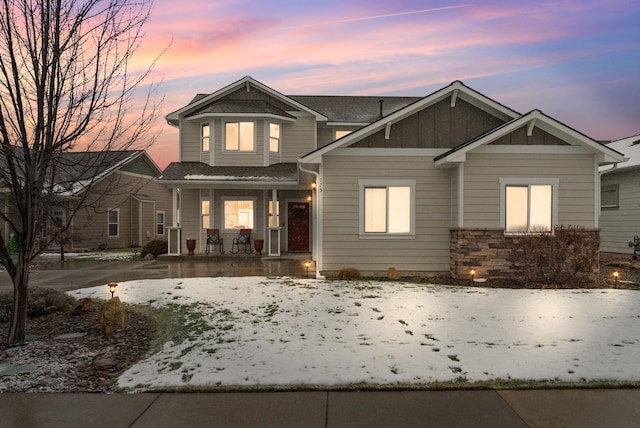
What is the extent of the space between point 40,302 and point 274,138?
1202cm

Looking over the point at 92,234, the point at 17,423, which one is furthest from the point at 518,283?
the point at 92,234

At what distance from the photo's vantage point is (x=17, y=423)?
3221 millimetres

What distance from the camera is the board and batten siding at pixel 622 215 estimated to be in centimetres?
1602

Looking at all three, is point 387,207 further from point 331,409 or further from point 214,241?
point 214,241

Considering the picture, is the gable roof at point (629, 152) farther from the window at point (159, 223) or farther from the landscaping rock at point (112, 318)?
the window at point (159, 223)

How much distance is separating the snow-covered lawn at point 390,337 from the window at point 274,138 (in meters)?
9.99

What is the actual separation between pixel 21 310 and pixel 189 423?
3.55 metres

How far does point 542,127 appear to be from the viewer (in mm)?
10477

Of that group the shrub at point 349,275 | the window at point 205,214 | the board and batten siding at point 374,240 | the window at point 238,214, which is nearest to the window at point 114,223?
the window at point 205,214

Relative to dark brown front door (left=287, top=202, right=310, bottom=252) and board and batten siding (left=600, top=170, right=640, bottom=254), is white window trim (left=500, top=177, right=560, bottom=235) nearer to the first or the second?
board and batten siding (left=600, top=170, right=640, bottom=254)

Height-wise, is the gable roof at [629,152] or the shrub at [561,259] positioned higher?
the gable roof at [629,152]

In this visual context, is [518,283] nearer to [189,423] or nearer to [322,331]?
[322,331]

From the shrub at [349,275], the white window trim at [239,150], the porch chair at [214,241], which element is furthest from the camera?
the white window trim at [239,150]

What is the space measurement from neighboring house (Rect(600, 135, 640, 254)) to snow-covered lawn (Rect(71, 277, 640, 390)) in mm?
9555
